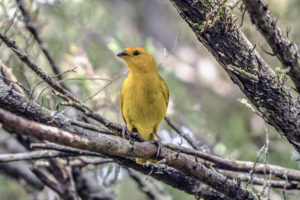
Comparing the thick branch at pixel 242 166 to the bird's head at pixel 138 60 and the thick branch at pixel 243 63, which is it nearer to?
the thick branch at pixel 243 63

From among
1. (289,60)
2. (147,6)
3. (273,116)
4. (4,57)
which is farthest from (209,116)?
(289,60)

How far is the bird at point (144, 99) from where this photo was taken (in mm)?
4355

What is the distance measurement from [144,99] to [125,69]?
2876 mm

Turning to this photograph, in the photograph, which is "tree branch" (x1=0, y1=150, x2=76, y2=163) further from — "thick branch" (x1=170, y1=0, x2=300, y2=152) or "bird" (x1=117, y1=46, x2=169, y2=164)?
"thick branch" (x1=170, y1=0, x2=300, y2=152)

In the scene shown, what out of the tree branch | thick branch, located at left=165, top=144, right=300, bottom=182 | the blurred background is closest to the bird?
the blurred background

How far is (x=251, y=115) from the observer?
26.7 feet

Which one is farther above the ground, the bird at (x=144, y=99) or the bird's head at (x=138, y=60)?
the bird's head at (x=138, y=60)

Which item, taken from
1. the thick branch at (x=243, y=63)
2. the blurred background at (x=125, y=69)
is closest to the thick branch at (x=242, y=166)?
the blurred background at (x=125, y=69)

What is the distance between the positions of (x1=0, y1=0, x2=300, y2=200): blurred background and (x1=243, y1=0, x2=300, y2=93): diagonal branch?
929 mm

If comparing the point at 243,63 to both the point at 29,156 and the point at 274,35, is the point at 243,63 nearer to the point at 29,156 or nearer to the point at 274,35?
the point at 274,35

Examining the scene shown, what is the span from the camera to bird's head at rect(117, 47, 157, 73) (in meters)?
4.81

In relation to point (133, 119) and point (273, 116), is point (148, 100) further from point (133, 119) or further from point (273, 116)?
point (273, 116)

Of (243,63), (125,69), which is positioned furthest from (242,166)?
(125,69)

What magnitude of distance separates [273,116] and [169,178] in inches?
47.7
